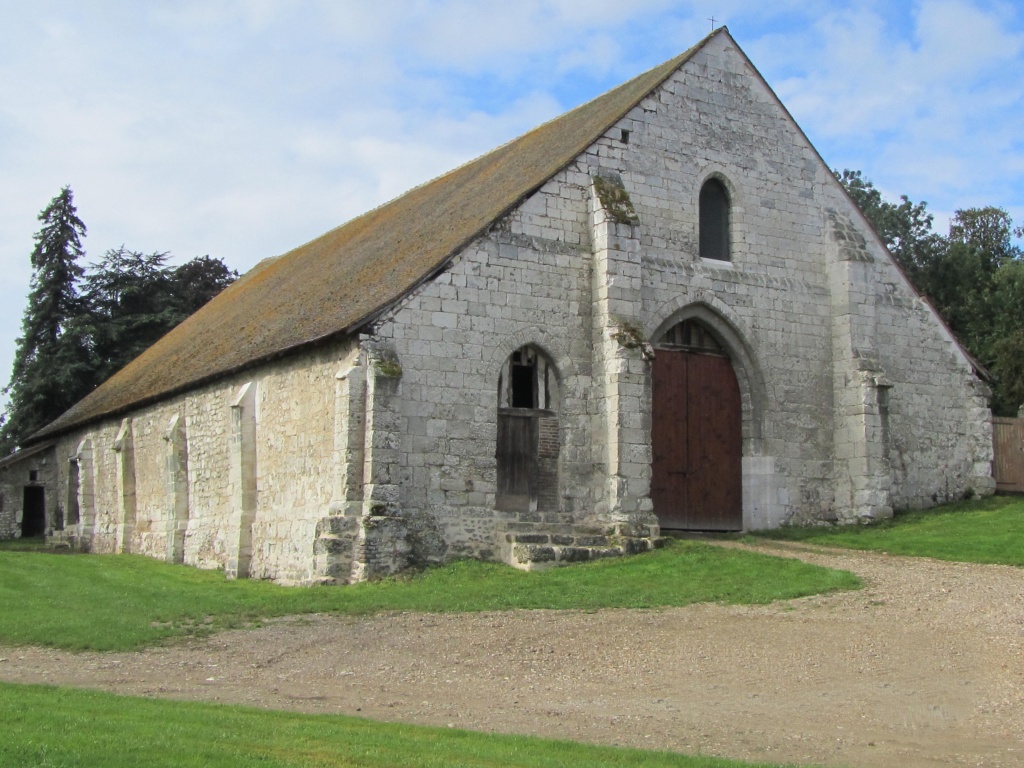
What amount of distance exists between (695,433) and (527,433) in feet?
12.3

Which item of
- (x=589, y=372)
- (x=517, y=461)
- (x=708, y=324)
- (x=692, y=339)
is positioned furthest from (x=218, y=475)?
(x=708, y=324)

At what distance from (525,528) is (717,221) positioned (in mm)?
7160

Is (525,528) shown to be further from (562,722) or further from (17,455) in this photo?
(17,455)

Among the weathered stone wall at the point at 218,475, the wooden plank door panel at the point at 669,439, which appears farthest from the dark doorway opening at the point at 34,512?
the wooden plank door panel at the point at 669,439

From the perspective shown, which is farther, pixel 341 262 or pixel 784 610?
pixel 341 262

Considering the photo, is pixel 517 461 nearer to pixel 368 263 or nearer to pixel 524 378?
pixel 524 378

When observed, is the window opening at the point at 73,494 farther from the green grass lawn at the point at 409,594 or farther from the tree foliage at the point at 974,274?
the tree foliage at the point at 974,274

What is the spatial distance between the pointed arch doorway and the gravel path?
637 cm

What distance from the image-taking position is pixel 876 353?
23.3 m

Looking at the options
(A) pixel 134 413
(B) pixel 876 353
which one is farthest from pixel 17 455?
(B) pixel 876 353

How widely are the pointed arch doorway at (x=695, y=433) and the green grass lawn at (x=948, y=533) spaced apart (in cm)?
117

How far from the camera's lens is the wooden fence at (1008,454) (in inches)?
1000

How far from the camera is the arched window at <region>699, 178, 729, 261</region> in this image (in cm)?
2270

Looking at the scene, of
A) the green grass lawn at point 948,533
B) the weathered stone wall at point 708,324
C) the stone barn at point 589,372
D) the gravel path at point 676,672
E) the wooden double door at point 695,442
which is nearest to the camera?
the gravel path at point 676,672
